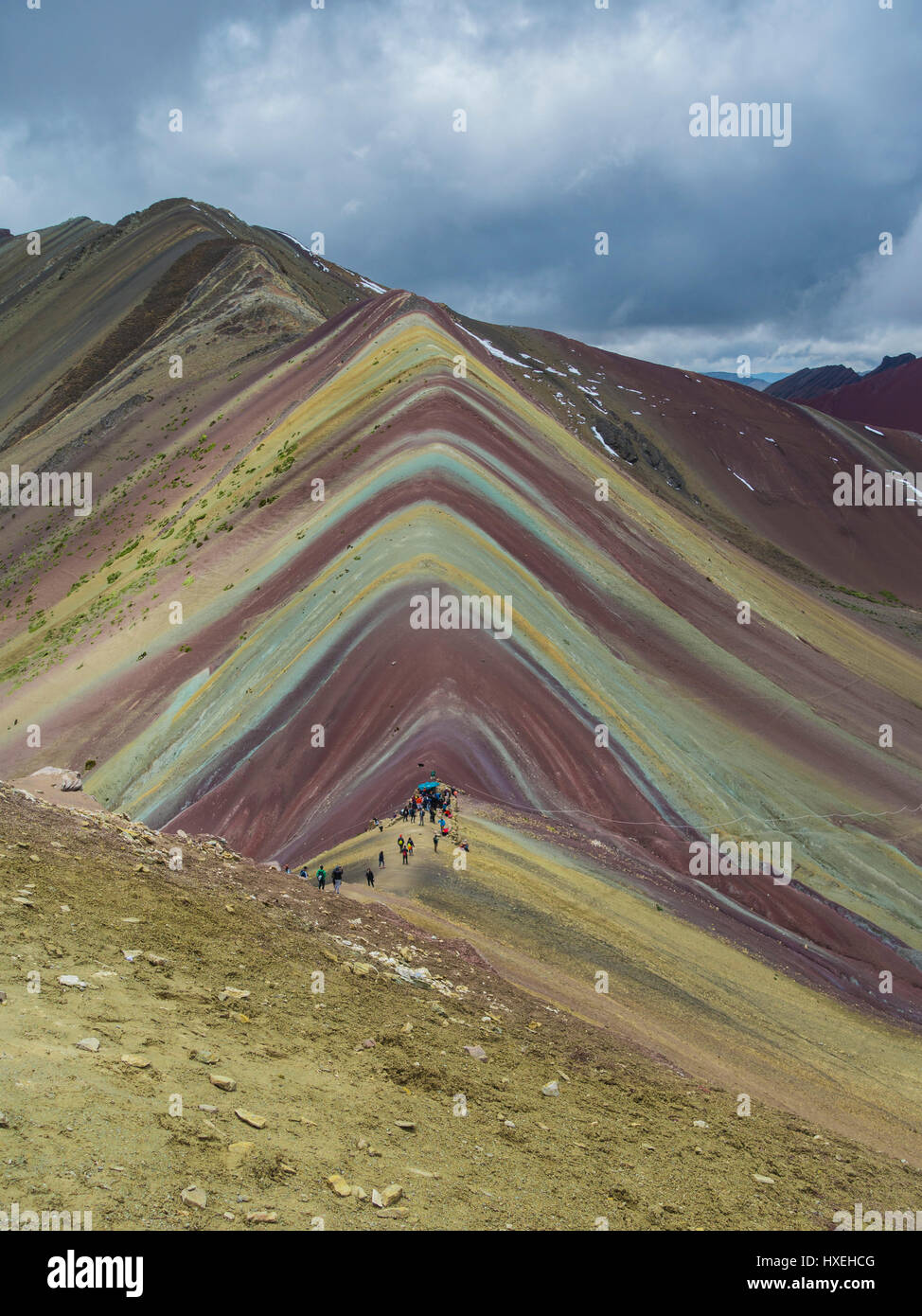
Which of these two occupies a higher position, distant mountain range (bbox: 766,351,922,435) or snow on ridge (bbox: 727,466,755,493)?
distant mountain range (bbox: 766,351,922,435)

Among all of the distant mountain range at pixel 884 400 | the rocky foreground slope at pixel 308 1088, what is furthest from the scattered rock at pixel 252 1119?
the distant mountain range at pixel 884 400

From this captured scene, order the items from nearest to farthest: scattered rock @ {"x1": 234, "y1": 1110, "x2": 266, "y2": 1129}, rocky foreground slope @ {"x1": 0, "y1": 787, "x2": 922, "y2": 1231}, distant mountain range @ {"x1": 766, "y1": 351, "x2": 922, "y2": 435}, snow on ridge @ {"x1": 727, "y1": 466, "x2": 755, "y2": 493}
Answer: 1. rocky foreground slope @ {"x1": 0, "y1": 787, "x2": 922, "y2": 1231}
2. scattered rock @ {"x1": 234, "y1": 1110, "x2": 266, "y2": 1129}
3. snow on ridge @ {"x1": 727, "y1": 466, "x2": 755, "y2": 493}
4. distant mountain range @ {"x1": 766, "y1": 351, "x2": 922, "y2": 435}

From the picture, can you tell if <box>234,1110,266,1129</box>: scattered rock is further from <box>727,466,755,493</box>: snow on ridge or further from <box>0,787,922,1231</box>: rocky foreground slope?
<box>727,466,755,493</box>: snow on ridge

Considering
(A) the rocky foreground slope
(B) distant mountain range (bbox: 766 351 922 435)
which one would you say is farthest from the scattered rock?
(B) distant mountain range (bbox: 766 351 922 435)

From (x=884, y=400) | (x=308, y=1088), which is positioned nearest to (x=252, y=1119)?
(x=308, y=1088)

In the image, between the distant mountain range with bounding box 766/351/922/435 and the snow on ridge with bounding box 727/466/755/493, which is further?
the distant mountain range with bounding box 766/351/922/435

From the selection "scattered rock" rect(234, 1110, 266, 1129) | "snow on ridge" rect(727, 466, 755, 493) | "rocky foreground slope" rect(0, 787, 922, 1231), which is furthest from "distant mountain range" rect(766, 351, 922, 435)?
"scattered rock" rect(234, 1110, 266, 1129)

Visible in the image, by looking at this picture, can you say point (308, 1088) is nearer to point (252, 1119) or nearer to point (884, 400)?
point (252, 1119)

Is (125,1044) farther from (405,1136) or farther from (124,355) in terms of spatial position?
(124,355)

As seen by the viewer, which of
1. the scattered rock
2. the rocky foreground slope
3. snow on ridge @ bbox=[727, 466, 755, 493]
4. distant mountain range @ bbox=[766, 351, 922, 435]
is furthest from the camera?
distant mountain range @ bbox=[766, 351, 922, 435]

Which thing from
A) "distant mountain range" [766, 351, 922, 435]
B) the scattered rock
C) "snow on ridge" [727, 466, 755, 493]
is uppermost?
"distant mountain range" [766, 351, 922, 435]

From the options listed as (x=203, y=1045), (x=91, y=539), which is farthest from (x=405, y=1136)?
(x=91, y=539)
